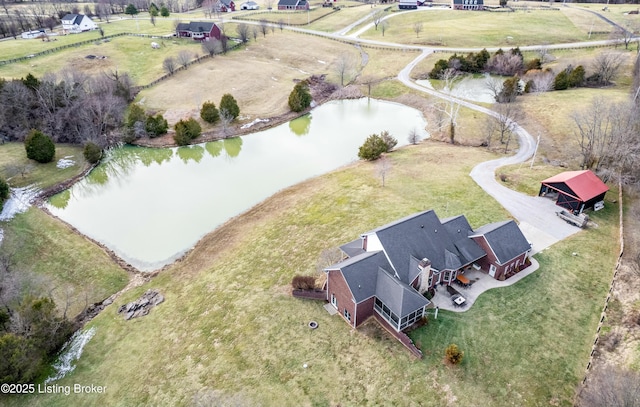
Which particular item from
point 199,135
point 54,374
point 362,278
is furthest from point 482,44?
point 54,374

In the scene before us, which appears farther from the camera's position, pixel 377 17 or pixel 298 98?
pixel 377 17

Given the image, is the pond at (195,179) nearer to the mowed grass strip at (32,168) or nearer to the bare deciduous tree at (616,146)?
the mowed grass strip at (32,168)

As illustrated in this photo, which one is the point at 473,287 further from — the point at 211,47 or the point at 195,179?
the point at 211,47

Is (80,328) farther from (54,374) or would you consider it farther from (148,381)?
(148,381)

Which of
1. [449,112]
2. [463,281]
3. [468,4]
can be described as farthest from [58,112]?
[468,4]

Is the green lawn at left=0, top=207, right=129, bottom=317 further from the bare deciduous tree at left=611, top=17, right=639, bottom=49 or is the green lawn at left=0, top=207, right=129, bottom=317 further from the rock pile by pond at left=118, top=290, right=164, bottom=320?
the bare deciduous tree at left=611, top=17, right=639, bottom=49

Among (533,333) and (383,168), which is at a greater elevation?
(383,168)
